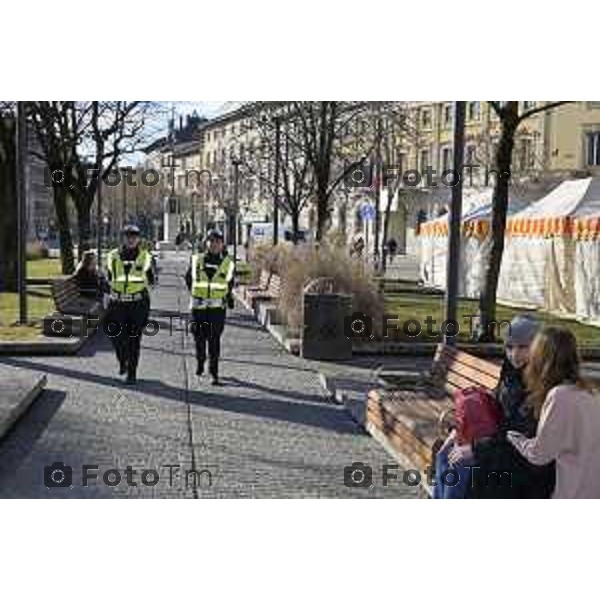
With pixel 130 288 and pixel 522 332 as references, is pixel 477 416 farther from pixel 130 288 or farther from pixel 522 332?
pixel 130 288

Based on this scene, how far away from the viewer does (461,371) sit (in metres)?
8.08

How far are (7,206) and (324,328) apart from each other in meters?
12.6

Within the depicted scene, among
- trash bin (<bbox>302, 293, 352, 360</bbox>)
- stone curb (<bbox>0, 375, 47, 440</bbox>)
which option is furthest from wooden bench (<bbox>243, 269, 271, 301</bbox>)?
A: stone curb (<bbox>0, 375, 47, 440</bbox>)

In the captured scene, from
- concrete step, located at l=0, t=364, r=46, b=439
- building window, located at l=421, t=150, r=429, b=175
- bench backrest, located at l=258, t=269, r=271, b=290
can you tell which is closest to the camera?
concrete step, located at l=0, t=364, r=46, b=439

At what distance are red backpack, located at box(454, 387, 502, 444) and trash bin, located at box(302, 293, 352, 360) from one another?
7.74 m

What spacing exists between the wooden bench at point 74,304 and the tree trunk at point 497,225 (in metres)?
5.90

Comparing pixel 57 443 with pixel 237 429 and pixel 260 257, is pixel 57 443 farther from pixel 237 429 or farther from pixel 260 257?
pixel 260 257

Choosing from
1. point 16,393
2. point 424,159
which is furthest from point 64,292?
point 424,159

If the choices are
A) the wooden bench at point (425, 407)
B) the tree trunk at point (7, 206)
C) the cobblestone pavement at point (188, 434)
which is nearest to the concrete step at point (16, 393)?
the cobblestone pavement at point (188, 434)

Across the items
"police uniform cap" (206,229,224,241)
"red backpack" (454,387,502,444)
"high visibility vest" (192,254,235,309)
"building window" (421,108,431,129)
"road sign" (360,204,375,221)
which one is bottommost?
"red backpack" (454,387,502,444)

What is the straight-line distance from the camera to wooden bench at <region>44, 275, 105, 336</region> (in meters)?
14.6

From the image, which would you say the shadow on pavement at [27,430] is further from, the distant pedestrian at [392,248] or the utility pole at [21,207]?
the distant pedestrian at [392,248]

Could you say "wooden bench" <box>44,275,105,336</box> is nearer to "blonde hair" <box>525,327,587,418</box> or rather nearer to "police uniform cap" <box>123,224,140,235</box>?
"police uniform cap" <box>123,224,140,235</box>
